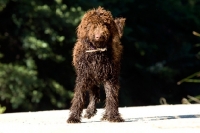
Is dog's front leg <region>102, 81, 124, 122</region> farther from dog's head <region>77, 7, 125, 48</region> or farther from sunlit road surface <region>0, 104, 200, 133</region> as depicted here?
dog's head <region>77, 7, 125, 48</region>

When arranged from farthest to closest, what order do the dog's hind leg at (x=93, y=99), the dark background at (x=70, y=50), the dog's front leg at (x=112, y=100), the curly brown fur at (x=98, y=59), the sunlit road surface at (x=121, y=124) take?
Answer: the dark background at (x=70, y=50) < the dog's hind leg at (x=93, y=99) < the dog's front leg at (x=112, y=100) < the curly brown fur at (x=98, y=59) < the sunlit road surface at (x=121, y=124)

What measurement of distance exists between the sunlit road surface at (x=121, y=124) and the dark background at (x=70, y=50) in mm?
3593

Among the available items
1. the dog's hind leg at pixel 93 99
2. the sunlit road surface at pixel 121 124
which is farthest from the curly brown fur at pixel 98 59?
the dog's hind leg at pixel 93 99

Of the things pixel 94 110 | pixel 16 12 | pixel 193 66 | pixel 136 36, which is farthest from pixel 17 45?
pixel 94 110

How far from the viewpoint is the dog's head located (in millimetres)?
8008

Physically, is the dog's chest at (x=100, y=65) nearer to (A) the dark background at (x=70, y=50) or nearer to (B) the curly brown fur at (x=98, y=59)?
(B) the curly brown fur at (x=98, y=59)

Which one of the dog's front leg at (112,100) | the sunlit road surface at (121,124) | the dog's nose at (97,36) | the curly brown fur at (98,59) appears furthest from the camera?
the dog's front leg at (112,100)

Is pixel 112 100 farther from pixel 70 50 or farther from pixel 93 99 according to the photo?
pixel 70 50

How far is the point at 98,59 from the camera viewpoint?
8211 millimetres

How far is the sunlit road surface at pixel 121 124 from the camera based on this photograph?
302 inches

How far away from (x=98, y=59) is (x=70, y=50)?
9.96 meters

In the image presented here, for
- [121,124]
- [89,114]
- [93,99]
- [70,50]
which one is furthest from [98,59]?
[70,50]

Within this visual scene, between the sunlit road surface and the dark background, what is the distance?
3.59 m

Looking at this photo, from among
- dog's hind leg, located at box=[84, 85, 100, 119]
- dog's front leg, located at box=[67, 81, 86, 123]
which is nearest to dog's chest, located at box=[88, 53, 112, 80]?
dog's front leg, located at box=[67, 81, 86, 123]
